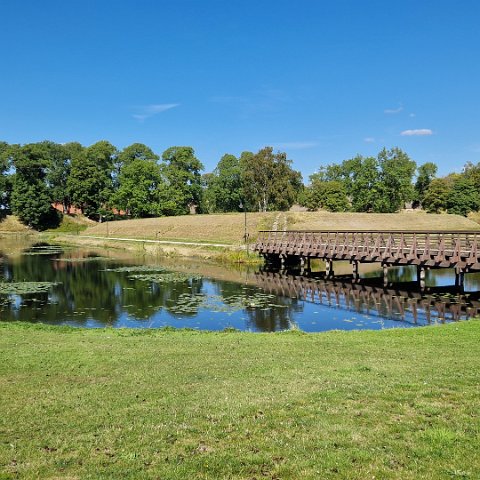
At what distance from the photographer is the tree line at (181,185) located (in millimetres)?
103750

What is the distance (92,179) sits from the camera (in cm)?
11819

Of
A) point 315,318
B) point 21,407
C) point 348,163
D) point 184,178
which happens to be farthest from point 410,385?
point 348,163

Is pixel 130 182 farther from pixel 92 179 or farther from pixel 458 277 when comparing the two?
pixel 458 277

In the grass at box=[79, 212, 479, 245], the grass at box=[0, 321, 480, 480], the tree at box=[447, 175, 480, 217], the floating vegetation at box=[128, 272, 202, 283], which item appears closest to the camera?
the grass at box=[0, 321, 480, 480]

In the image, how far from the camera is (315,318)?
2602 centimetres

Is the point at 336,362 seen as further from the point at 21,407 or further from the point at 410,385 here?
the point at 21,407

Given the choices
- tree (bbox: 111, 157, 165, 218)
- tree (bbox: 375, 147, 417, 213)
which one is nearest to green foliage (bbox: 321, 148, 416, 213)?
tree (bbox: 375, 147, 417, 213)

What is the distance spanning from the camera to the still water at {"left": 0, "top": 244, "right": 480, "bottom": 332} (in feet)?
82.5

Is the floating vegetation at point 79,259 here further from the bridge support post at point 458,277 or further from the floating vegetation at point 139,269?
the bridge support post at point 458,277

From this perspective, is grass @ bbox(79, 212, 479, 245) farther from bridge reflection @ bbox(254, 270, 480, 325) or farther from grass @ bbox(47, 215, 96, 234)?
bridge reflection @ bbox(254, 270, 480, 325)

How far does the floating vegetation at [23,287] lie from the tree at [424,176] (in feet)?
388

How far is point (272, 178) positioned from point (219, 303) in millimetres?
74153

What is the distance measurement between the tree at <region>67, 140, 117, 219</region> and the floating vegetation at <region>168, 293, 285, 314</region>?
91731 mm

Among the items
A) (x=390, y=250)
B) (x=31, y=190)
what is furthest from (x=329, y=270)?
(x=31, y=190)
